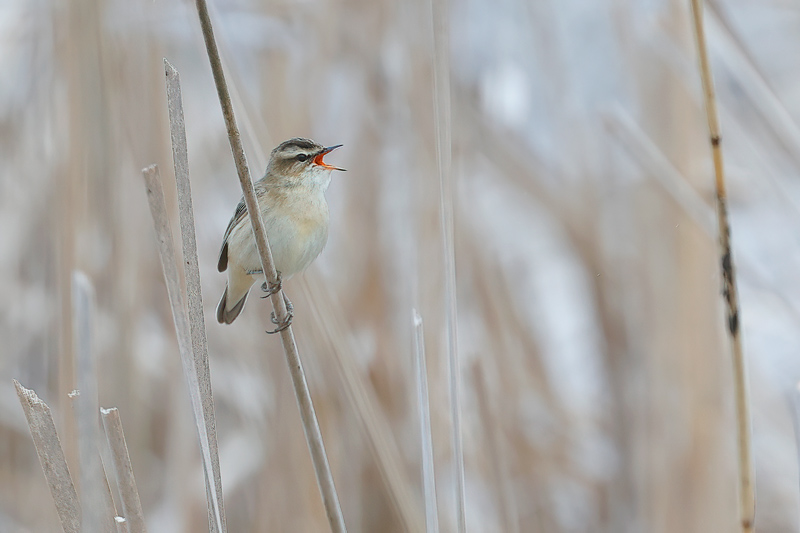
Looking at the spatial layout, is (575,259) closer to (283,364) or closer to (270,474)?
(283,364)

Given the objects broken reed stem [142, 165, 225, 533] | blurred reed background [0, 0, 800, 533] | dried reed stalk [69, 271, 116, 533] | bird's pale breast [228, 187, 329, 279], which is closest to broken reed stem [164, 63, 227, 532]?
broken reed stem [142, 165, 225, 533]

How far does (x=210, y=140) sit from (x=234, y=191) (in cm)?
13

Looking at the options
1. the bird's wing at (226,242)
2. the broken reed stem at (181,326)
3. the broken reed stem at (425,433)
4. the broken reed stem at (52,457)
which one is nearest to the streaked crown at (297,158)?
the bird's wing at (226,242)

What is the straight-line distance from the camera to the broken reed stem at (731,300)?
0.72m

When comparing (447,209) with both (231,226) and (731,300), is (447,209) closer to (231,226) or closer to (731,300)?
(731,300)

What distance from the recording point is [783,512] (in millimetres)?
1649

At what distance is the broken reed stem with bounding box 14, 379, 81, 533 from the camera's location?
722 mm

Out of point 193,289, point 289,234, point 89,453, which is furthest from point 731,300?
point 289,234

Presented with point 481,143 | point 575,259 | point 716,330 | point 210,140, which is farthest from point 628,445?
point 210,140

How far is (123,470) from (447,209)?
0.52 m

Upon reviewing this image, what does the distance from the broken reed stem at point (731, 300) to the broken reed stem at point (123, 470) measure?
0.58 metres

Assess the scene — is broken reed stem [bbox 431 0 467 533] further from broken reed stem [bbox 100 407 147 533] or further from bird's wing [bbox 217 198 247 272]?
bird's wing [bbox 217 198 247 272]

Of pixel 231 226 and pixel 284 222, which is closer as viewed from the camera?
pixel 284 222

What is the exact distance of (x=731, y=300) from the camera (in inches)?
28.5
